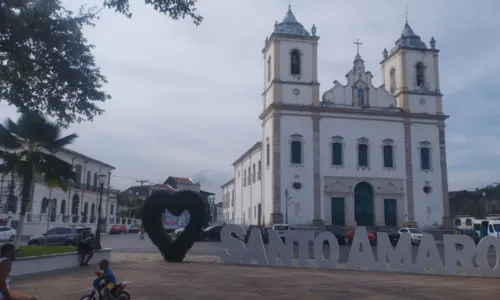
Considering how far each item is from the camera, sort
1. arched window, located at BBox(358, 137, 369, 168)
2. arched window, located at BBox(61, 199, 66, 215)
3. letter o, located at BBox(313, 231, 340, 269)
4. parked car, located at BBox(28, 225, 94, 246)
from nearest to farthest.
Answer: letter o, located at BBox(313, 231, 340, 269) < parked car, located at BBox(28, 225, 94, 246) < arched window, located at BBox(358, 137, 369, 168) < arched window, located at BBox(61, 199, 66, 215)

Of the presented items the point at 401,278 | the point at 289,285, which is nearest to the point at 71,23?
the point at 289,285

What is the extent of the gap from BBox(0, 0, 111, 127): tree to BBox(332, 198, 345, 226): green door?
26.8 metres

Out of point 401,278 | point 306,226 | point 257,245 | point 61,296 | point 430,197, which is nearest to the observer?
point 61,296

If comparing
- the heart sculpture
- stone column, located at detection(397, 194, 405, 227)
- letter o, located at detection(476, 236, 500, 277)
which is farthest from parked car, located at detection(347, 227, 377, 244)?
the heart sculpture

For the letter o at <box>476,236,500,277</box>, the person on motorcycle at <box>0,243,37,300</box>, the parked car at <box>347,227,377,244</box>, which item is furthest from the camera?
the parked car at <box>347,227,377,244</box>

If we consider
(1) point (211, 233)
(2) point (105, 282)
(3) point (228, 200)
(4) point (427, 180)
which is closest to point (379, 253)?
(2) point (105, 282)

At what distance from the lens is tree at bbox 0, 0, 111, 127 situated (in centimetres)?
1034

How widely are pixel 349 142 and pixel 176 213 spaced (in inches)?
900

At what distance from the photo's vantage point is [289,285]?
12.0 m

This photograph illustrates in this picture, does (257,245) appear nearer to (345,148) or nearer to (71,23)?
(71,23)

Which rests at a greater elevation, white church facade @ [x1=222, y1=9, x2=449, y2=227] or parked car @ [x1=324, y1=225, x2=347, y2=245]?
white church facade @ [x1=222, y1=9, x2=449, y2=227]

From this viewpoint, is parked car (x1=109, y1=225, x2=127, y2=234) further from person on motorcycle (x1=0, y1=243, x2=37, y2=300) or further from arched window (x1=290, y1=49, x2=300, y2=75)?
person on motorcycle (x1=0, y1=243, x2=37, y2=300)

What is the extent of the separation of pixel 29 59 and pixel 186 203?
8720 millimetres

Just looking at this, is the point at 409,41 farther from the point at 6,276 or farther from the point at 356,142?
the point at 6,276
